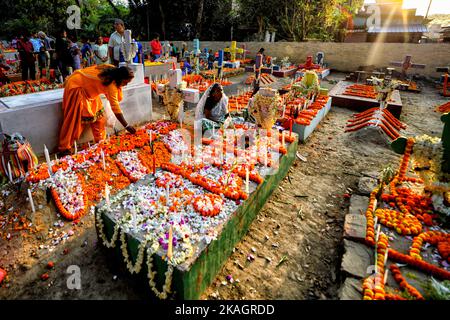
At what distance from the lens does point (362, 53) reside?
18062mm

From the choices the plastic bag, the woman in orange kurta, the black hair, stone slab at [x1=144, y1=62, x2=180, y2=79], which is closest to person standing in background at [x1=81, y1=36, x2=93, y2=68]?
stone slab at [x1=144, y1=62, x2=180, y2=79]

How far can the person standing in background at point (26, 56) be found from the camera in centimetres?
1139

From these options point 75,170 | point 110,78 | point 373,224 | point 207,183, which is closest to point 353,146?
point 373,224

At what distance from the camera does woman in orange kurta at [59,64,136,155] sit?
509 cm

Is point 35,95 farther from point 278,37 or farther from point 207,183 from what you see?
point 278,37

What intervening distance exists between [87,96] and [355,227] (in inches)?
A: 209

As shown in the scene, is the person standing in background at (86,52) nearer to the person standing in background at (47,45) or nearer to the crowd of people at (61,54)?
the crowd of people at (61,54)

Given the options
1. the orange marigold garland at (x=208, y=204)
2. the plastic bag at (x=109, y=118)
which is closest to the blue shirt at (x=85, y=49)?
the plastic bag at (x=109, y=118)

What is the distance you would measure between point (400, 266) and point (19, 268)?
448 cm

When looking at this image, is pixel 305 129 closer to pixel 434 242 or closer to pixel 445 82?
pixel 434 242

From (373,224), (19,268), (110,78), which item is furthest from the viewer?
(110,78)

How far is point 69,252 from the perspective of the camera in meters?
3.42

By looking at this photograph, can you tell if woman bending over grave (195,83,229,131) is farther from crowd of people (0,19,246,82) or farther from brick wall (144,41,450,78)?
brick wall (144,41,450,78)
